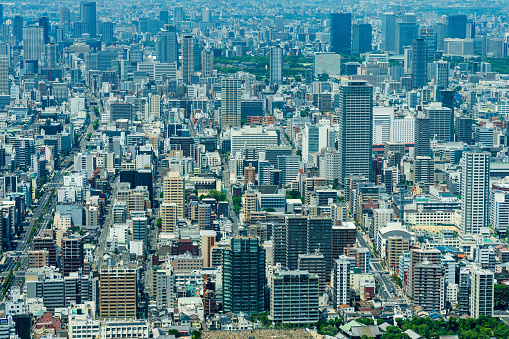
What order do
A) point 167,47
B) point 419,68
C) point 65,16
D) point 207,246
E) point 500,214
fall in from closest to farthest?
point 207,246
point 500,214
point 419,68
point 167,47
point 65,16

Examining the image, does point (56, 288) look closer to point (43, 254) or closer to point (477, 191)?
point (43, 254)

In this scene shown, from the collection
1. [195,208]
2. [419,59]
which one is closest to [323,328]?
[195,208]

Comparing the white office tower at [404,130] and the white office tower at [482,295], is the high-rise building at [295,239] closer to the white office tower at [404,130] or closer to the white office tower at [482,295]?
the white office tower at [482,295]

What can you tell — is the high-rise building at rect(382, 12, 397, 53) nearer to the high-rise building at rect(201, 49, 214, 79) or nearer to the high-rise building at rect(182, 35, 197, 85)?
the high-rise building at rect(201, 49, 214, 79)

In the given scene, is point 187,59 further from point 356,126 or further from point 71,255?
point 71,255

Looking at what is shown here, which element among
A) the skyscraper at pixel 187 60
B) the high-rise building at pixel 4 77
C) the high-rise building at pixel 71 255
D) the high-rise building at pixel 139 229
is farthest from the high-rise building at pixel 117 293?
the skyscraper at pixel 187 60

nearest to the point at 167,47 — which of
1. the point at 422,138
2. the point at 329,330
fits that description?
the point at 422,138

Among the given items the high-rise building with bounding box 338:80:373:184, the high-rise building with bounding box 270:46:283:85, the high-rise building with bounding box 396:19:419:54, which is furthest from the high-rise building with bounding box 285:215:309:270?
the high-rise building with bounding box 396:19:419:54
